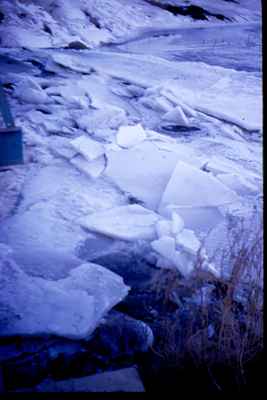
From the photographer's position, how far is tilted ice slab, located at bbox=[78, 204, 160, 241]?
2393 mm

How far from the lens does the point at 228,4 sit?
36.4 feet

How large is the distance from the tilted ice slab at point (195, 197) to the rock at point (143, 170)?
122 mm

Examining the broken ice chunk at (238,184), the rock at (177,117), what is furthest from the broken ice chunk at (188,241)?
the rock at (177,117)

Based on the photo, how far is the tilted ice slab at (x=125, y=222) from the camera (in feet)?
7.85

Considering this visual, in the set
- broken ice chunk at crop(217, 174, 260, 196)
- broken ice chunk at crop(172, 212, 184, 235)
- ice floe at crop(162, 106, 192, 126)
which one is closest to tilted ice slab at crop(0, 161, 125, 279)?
broken ice chunk at crop(172, 212, 184, 235)

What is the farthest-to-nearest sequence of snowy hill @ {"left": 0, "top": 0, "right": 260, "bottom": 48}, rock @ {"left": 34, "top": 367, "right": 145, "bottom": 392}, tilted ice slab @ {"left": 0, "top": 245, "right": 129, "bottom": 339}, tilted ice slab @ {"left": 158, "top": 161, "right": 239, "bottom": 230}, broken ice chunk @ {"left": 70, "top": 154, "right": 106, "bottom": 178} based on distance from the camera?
snowy hill @ {"left": 0, "top": 0, "right": 260, "bottom": 48} → broken ice chunk @ {"left": 70, "top": 154, "right": 106, "bottom": 178} → tilted ice slab @ {"left": 158, "top": 161, "right": 239, "bottom": 230} → tilted ice slab @ {"left": 0, "top": 245, "right": 129, "bottom": 339} → rock @ {"left": 34, "top": 367, "right": 145, "bottom": 392}

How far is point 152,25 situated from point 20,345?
30.3 ft

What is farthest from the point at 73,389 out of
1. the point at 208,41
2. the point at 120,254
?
the point at 208,41

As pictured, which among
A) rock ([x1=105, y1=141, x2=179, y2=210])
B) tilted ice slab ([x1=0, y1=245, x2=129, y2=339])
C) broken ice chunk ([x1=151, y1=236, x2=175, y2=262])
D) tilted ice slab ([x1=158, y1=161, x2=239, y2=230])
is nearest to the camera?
tilted ice slab ([x1=0, y1=245, x2=129, y2=339])

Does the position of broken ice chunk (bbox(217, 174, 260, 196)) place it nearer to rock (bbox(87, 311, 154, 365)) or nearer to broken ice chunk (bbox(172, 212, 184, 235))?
broken ice chunk (bbox(172, 212, 184, 235))

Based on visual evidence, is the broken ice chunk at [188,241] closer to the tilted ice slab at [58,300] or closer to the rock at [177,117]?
the tilted ice slab at [58,300]

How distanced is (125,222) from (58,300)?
0.84 meters

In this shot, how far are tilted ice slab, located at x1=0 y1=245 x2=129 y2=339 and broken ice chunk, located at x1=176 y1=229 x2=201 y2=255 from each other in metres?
0.40

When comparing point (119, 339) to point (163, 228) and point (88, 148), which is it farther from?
point (88, 148)
